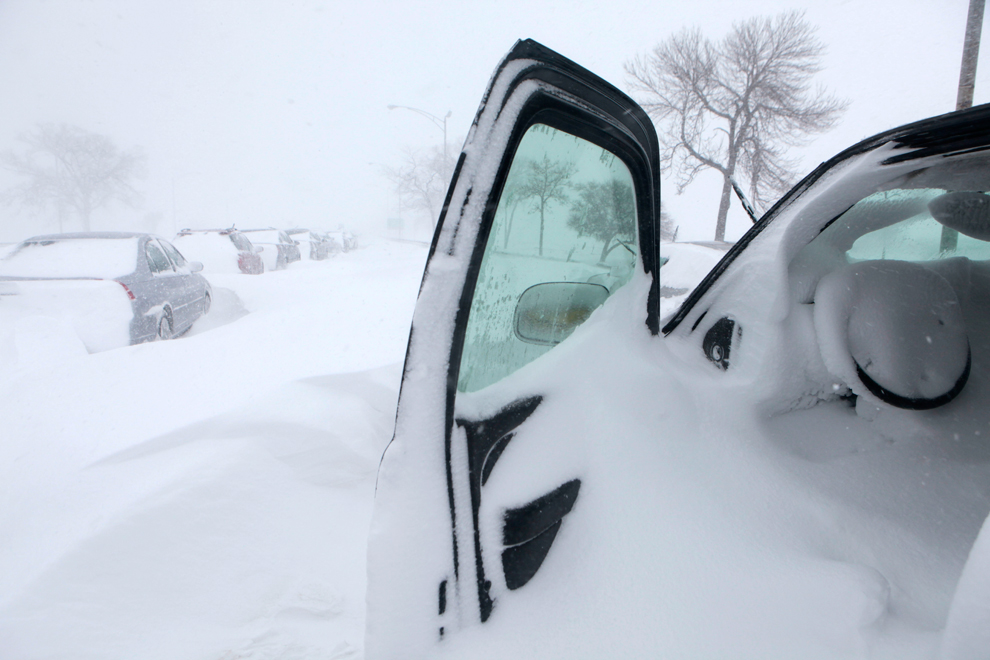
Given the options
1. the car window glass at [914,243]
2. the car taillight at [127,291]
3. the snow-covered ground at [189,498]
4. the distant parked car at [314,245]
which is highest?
the distant parked car at [314,245]

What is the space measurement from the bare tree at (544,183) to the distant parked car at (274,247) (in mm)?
13777

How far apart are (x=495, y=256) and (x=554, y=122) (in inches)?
14.4

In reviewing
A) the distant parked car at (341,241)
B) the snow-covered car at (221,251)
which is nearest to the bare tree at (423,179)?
the distant parked car at (341,241)

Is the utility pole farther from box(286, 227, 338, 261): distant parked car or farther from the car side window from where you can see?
box(286, 227, 338, 261): distant parked car

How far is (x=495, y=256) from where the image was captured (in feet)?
4.07

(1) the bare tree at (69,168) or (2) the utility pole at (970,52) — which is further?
(1) the bare tree at (69,168)

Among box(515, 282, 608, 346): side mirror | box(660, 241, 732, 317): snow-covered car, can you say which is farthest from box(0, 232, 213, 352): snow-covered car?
box(660, 241, 732, 317): snow-covered car

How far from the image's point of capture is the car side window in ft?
18.7

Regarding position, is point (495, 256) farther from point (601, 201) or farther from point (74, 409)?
point (74, 409)

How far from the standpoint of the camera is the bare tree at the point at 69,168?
118ft

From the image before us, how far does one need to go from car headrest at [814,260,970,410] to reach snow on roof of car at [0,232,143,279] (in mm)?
6127

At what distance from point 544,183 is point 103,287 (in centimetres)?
525

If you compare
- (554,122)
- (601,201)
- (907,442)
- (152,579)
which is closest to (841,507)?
(907,442)

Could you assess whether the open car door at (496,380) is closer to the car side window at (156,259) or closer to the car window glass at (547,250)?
the car window glass at (547,250)
